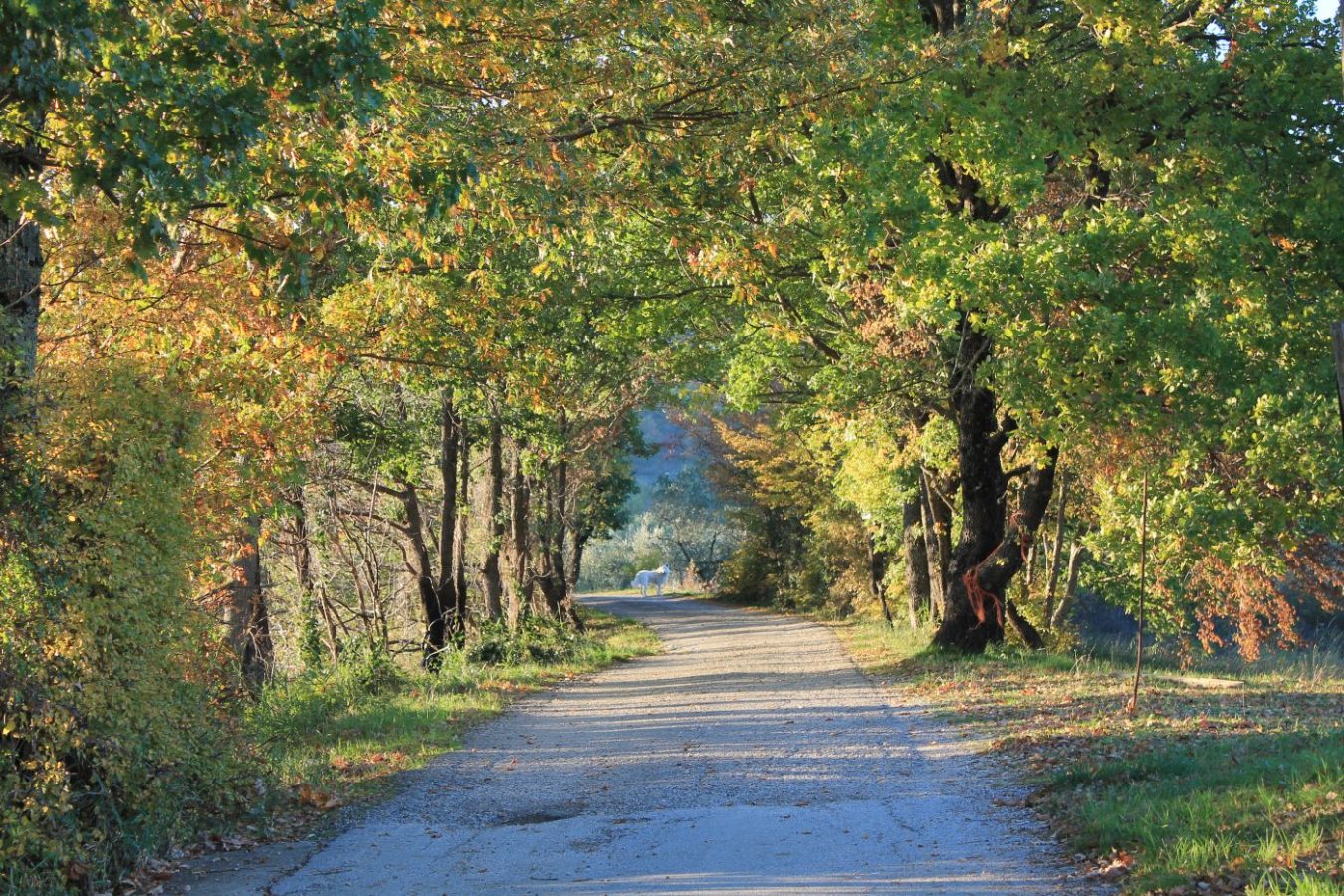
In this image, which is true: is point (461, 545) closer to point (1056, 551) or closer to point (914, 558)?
point (914, 558)

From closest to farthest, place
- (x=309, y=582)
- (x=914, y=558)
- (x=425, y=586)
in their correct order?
(x=309, y=582) → (x=425, y=586) → (x=914, y=558)

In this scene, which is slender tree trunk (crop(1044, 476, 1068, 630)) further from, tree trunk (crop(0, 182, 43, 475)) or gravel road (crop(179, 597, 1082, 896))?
tree trunk (crop(0, 182, 43, 475))

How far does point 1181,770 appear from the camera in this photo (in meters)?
8.81

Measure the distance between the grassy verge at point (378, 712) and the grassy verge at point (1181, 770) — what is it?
530 cm

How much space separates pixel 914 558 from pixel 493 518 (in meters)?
11.0

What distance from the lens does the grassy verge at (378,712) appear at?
10.2m

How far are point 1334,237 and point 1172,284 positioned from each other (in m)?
1.95

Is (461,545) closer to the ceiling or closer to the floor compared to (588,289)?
closer to the floor

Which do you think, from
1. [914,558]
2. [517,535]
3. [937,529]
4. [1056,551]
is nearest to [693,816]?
→ [1056,551]

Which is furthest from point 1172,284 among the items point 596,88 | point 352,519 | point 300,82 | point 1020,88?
point 352,519

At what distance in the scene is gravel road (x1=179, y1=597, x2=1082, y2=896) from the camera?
733cm

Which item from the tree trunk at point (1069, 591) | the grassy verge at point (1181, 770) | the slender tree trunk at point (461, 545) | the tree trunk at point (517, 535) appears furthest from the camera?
the tree trunk at point (517, 535)

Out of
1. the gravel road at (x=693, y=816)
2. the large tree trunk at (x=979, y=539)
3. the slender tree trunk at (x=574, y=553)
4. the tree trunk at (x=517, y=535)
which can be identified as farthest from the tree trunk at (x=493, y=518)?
the slender tree trunk at (x=574, y=553)

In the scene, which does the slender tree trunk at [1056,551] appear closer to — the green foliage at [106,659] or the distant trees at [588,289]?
the distant trees at [588,289]
